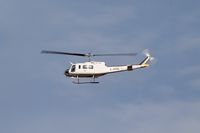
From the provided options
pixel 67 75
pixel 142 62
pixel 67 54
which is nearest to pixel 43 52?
pixel 67 54

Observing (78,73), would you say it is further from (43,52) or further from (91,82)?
(43,52)

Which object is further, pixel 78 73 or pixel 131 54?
pixel 78 73

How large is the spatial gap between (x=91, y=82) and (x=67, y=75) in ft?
36.0

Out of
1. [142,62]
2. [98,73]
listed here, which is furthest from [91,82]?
[142,62]

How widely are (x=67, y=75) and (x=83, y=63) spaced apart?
17.0 feet

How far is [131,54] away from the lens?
104625 mm

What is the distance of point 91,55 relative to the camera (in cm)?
11975

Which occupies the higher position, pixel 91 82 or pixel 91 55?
pixel 91 55

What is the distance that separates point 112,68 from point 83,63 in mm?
A: 7047

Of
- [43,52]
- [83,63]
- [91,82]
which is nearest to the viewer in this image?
[43,52]

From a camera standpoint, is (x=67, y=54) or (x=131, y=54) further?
(x=67, y=54)

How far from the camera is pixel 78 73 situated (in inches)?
4624

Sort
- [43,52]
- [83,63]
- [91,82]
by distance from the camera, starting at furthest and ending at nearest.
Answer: [83,63] → [91,82] → [43,52]

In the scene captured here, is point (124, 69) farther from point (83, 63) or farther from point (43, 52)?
point (43, 52)
